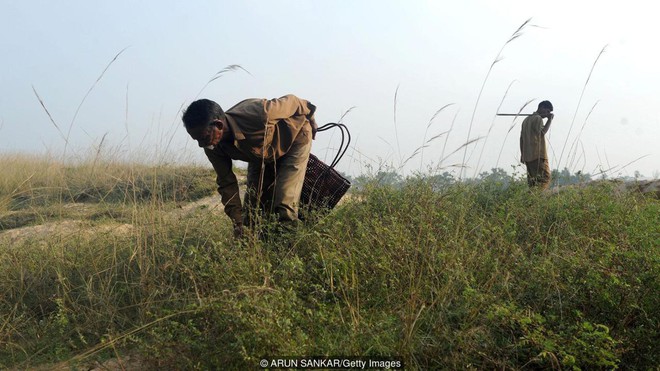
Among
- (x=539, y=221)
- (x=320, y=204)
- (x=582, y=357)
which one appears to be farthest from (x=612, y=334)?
(x=320, y=204)

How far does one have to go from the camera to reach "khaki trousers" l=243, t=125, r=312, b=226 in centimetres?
400

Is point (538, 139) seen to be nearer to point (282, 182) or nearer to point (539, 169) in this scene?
point (539, 169)

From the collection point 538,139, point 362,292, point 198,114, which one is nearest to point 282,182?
point 198,114

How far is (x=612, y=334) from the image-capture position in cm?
258

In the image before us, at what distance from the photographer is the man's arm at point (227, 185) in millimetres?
4184

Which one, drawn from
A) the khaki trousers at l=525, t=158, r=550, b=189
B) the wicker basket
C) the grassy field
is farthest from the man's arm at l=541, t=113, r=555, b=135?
the wicker basket

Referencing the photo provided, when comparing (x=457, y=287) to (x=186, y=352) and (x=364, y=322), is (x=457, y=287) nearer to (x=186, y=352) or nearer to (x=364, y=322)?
(x=364, y=322)

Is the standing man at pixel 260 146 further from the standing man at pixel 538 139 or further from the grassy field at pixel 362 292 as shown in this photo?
the standing man at pixel 538 139

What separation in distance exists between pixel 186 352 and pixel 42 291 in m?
1.63

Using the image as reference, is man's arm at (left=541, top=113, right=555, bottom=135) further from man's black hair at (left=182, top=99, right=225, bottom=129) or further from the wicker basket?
man's black hair at (left=182, top=99, right=225, bottom=129)

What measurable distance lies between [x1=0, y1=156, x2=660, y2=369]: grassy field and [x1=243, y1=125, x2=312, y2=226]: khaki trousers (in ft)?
0.67

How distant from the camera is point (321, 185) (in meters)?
4.51

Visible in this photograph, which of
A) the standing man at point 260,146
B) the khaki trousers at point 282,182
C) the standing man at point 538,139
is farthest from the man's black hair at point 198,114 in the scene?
the standing man at point 538,139

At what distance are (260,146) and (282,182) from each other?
0.98 feet
